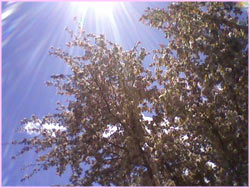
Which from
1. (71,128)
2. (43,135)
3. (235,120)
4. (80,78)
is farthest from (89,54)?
(235,120)

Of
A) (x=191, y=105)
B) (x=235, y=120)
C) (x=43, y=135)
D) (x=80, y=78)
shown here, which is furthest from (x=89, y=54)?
(x=235, y=120)

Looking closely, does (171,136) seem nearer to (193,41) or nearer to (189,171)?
(189,171)

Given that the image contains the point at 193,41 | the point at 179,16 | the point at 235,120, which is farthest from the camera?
the point at 179,16

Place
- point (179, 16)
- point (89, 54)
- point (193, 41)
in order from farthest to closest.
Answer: point (89, 54)
point (179, 16)
point (193, 41)

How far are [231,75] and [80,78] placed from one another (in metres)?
4.08

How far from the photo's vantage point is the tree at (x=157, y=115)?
23.3 feet

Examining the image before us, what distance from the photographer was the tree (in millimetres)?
7102

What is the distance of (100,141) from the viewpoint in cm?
827

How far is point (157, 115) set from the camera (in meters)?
8.49

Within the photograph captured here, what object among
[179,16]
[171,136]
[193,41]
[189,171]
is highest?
[179,16]

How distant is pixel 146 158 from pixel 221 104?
7.85 ft

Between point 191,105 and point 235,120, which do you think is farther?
point 191,105

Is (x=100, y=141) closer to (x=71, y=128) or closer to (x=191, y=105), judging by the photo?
(x=71, y=128)

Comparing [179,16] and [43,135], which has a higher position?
[179,16]
